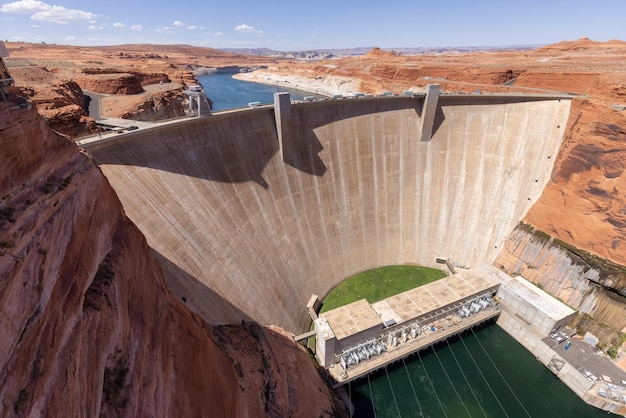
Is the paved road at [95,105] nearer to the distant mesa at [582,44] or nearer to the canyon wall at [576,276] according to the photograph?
the canyon wall at [576,276]

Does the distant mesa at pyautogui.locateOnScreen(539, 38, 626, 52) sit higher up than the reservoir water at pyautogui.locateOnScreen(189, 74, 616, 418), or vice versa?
the distant mesa at pyautogui.locateOnScreen(539, 38, 626, 52)

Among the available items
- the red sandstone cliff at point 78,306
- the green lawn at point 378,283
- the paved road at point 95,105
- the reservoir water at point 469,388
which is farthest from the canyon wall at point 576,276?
the paved road at point 95,105

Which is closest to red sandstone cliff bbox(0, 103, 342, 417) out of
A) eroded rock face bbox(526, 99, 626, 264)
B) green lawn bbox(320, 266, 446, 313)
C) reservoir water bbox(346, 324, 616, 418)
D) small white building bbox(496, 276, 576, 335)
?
reservoir water bbox(346, 324, 616, 418)

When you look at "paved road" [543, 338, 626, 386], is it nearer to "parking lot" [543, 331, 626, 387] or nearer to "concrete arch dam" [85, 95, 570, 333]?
"parking lot" [543, 331, 626, 387]

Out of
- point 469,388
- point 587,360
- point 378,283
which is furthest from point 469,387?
point 378,283

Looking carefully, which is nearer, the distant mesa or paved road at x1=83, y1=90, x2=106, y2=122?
paved road at x1=83, y1=90, x2=106, y2=122

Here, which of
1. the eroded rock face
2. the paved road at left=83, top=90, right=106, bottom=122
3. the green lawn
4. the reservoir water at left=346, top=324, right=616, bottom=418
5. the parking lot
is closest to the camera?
the reservoir water at left=346, top=324, right=616, bottom=418

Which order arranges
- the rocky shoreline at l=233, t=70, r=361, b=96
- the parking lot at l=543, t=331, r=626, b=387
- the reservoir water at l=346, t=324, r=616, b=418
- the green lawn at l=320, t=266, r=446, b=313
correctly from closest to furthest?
1. the reservoir water at l=346, t=324, r=616, b=418
2. the parking lot at l=543, t=331, r=626, b=387
3. the green lawn at l=320, t=266, r=446, b=313
4. the rocky shoreline at l=233, t=70, r=361, b=96
